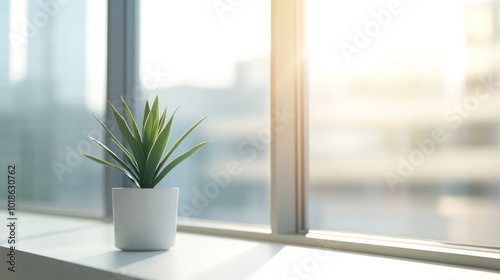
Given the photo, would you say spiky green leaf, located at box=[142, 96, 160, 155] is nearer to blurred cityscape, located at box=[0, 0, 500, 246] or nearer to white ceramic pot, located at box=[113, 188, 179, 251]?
white ceramic pot, located at box=[113, 188, 179, 251]

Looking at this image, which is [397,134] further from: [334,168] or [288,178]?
[288,178]

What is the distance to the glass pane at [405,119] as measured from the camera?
136 centimetres

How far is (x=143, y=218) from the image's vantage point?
1533mm

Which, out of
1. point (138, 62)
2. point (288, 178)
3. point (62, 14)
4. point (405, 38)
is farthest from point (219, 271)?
point (62, 14)

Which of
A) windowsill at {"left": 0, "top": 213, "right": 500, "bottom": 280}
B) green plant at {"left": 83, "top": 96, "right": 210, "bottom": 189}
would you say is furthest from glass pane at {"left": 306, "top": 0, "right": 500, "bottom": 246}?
green plant at {"left": 83, "top": 96, "right": 210, "bottom": 189}

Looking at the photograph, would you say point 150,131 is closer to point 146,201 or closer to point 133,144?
point 133,144

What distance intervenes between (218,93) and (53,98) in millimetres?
1081

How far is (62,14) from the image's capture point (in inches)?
105

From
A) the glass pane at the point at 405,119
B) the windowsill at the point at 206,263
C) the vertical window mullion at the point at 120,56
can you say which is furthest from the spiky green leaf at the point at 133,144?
the vertical window mullion at the point at 120,56

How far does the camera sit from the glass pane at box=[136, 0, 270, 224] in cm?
183

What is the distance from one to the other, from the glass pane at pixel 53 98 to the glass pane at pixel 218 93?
40cm

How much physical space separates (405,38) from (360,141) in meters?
0.29

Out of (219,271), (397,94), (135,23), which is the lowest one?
(219,271)

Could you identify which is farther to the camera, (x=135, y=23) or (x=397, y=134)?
(x=135, y=23)
